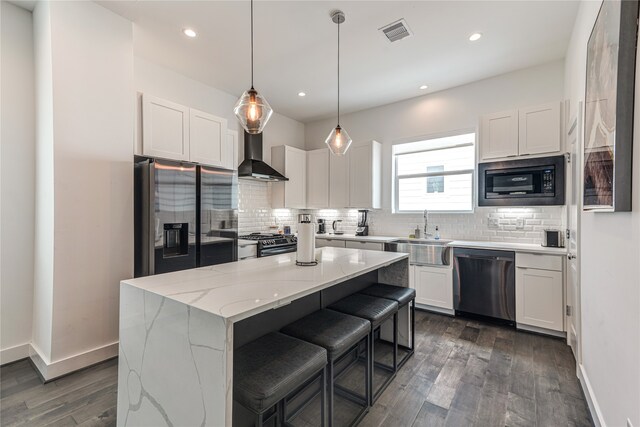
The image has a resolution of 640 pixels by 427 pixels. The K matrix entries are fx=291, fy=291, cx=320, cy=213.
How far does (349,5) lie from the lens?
2469 mm

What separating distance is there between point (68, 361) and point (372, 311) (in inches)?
96.9

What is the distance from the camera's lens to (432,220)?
4.31 meters

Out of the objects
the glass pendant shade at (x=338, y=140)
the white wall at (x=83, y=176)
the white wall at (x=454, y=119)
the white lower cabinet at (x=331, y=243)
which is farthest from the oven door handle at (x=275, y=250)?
the glass pendant shade at (x=338, y=140)

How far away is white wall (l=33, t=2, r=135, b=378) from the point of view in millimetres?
2305

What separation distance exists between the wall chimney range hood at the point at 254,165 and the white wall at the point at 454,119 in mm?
1421

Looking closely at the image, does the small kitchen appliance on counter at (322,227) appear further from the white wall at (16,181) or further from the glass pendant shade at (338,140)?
the white wall at (16,181)

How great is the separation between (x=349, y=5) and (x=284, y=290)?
95.3 inches

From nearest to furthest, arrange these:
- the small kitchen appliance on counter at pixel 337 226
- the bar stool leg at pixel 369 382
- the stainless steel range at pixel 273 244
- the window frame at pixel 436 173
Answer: the bar stool leg at pixel 369 382 < the stainless steel range at pixel 273 244 < the window frame at pixel 436 173 < the small kitchen appliance on counter at pixel 337 226

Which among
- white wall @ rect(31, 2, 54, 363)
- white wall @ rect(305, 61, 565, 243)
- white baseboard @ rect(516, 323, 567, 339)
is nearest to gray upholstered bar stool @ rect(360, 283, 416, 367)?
white baseboard @ rect(516, 323, 567, 339)

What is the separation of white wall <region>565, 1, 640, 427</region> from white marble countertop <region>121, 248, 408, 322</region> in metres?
1.26

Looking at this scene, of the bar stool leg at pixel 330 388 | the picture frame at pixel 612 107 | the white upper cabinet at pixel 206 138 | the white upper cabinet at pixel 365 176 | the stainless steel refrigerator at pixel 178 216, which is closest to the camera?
the picture frame at pixel 612 107

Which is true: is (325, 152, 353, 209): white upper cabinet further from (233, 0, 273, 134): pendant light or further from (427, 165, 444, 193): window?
(233, 0, 273, 134): pendant light

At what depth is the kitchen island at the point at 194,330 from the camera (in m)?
1.10

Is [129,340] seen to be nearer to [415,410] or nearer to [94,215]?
[94,215]
